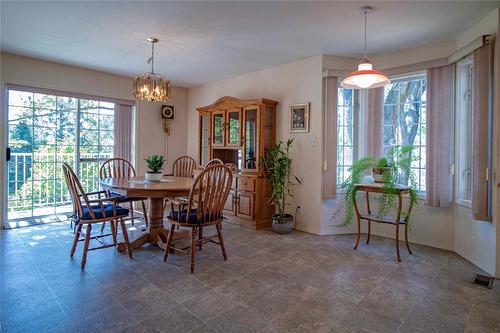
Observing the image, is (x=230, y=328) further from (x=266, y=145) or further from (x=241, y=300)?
(x=266, y=145)

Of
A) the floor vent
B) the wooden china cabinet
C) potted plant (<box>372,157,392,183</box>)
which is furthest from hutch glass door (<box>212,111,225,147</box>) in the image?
the floor vent

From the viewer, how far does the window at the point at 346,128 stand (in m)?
3.97

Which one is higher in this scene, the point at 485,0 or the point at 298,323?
the point at 485,0

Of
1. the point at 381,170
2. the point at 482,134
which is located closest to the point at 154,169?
the point at 381,170

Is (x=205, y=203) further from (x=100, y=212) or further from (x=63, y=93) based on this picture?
(x=63, y=93)

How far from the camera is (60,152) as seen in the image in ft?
14.8

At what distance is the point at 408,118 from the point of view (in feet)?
12.0

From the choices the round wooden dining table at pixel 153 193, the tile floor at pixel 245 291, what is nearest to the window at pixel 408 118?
the tile floor at pixel 245 291

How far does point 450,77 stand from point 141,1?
3.30 meters

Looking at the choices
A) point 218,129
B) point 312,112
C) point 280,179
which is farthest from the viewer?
point 218,129

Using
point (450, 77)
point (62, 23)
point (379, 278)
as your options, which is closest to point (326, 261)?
point (379, 278)

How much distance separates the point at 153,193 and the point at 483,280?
120 inches

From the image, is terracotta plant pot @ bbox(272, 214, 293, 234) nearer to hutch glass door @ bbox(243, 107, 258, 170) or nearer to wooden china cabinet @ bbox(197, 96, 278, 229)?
wooden china cabinet @ bbox(197, 96, 278, 229)

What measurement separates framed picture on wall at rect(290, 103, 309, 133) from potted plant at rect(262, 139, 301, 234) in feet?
0.74
